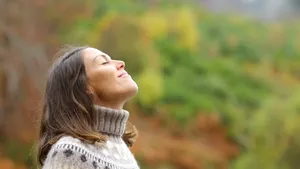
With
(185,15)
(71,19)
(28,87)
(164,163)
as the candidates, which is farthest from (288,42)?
(28,87)

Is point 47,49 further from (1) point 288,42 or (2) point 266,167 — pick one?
(1) point 288,42

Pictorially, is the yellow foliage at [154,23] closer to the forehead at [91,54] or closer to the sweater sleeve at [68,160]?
the forehead at [91,54]

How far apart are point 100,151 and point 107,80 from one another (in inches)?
5.9

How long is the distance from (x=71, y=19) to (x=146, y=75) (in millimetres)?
1209

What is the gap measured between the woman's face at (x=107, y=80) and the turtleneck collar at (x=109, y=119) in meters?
0.02

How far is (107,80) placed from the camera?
4.78ft

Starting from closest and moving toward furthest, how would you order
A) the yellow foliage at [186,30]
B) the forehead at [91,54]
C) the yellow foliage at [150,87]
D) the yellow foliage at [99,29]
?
the forehead at [91,54]
the yellow foliage at [99,29]
the yellow foliage at [150,87]
the yellow foliage at [186,30]

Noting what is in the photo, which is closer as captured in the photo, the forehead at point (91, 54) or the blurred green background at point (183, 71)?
the forehead at point (91, 54)

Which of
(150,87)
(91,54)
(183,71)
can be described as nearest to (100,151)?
(91,54)

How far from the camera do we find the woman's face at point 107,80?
1446 millimetres

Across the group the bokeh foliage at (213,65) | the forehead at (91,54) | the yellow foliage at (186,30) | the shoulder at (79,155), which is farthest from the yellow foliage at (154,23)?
the shoulder at (79,155)

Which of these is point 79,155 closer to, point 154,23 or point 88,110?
point 88,110

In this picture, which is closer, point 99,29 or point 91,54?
point 91,54

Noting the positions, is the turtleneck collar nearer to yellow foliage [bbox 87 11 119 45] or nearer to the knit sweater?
the knit sweater
